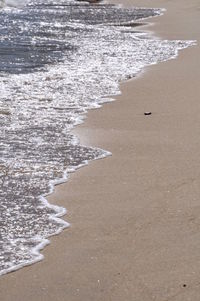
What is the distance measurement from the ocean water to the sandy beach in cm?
14

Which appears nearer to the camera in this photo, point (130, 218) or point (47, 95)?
point (130, 218)

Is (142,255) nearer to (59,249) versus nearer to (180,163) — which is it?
(59,249)

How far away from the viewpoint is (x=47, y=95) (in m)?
8.48

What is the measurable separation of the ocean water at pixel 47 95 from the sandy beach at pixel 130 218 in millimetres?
142

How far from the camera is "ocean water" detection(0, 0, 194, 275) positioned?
184 inches

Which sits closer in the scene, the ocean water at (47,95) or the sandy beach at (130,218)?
the sandy beach at (130,218)

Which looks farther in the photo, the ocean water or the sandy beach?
the ocean water

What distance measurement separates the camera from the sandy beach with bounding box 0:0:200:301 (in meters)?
3.76

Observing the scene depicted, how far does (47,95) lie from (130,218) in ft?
13.3

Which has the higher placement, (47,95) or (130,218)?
(130,218)

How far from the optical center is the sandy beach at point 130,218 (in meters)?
3.76

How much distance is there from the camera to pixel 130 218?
4.61 m

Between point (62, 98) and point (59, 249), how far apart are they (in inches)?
167

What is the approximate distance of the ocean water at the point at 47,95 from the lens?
4.67m
